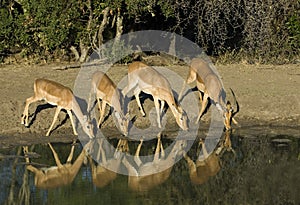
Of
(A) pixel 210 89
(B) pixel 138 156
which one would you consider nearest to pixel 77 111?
Answer: (B) pixel 138 156

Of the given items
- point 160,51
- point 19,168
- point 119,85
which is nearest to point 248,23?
point 119,85

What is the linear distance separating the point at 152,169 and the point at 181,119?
273cm

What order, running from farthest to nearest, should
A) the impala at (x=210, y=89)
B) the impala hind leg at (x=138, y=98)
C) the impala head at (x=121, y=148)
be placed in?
the impala hind leg at (x=138, y=98), the impala at (x=210, y=89), the impala head at (x=121, y=148)

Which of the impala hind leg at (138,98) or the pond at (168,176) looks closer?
the pond at (168,176)

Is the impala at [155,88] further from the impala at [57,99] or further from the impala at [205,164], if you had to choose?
the impala at [57,99]

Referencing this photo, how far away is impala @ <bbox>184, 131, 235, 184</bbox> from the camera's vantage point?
1142 centimetres

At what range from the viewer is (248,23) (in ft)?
54.0

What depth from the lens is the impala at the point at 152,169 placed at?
10984 mm

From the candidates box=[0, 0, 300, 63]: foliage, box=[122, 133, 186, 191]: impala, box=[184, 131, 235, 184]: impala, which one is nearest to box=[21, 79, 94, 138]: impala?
box=[122, 133, 186, 191]: impala

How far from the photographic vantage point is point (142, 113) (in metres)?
15.2

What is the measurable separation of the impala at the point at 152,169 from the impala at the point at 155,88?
3.54ft

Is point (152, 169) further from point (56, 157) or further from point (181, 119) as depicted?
point (181, 119)

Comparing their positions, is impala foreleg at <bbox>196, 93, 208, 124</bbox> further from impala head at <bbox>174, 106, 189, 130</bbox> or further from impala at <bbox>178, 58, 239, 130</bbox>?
impala head at <bbox>174, 106, 189, 130</bbox>

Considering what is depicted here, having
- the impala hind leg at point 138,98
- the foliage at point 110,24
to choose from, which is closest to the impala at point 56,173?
the impala hind leg at point 138,98
